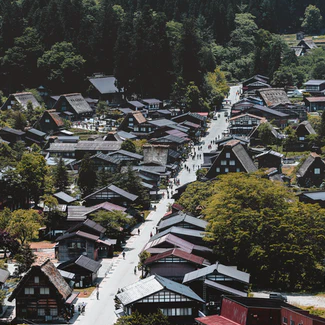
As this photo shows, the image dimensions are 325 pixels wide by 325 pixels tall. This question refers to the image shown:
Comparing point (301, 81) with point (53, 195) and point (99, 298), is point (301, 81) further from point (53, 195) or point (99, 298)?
point (99, 298)

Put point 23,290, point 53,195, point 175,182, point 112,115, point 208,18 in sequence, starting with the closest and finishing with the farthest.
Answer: point 23,290, point 53,195, point 175,182, point 112,115, point 208,18

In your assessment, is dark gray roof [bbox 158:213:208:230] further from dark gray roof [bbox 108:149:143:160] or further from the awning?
dark gray roof [bbox 108:149:143:160]

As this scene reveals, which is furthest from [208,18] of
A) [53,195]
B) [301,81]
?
[53,195]

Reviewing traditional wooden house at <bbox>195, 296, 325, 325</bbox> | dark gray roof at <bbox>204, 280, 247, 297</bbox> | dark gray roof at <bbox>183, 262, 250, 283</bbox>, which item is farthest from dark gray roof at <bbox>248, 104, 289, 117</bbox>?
traditional wooden house at <bbox>195, 296, 325, 325</bbox>

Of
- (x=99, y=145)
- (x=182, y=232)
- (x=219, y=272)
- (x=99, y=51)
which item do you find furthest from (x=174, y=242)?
(x=99, y=51)

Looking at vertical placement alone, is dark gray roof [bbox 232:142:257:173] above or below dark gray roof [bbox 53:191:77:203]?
above

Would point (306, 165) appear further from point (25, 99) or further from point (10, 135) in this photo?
point (25, 99)
